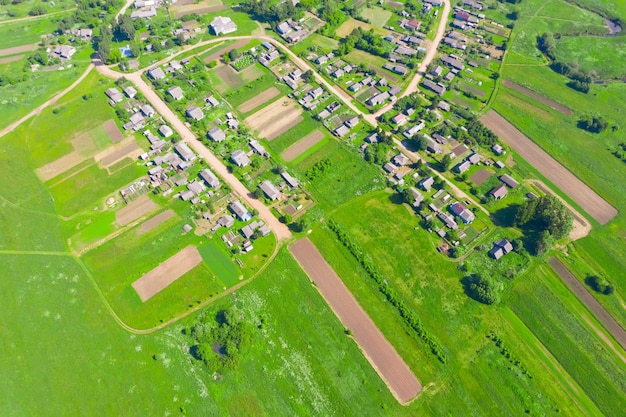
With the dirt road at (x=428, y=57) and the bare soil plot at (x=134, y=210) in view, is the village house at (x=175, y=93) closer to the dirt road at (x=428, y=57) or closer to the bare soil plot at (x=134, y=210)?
the bare soil plot at (x=134, y=210)

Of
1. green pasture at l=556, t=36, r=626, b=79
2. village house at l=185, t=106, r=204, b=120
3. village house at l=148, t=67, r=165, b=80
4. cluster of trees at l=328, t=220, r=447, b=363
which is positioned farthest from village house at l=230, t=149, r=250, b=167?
green pasture at l=556, t=36, r=626, b=79

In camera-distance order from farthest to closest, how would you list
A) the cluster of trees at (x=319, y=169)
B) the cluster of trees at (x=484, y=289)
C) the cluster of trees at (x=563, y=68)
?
the cluster of trees at (x=563, y=68), the cluster of trees at (x=319, y=169), the cluster of trees at (x=484, y=289)

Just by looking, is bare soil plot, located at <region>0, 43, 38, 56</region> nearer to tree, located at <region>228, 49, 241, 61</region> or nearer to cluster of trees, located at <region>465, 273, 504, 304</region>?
tree, located at <region>228, 49, 241, 61</region>

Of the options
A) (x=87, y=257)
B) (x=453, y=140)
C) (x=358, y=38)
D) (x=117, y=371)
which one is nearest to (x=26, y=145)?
(x=87, y=257)

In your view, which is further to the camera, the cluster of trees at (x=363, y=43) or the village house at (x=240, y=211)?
the cluster of trees at (x=363, y=43)

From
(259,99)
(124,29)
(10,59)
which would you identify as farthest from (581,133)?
(10,59)

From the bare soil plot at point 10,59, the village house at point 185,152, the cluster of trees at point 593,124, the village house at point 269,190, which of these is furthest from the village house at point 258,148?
the cluster of trees at point 593,124
